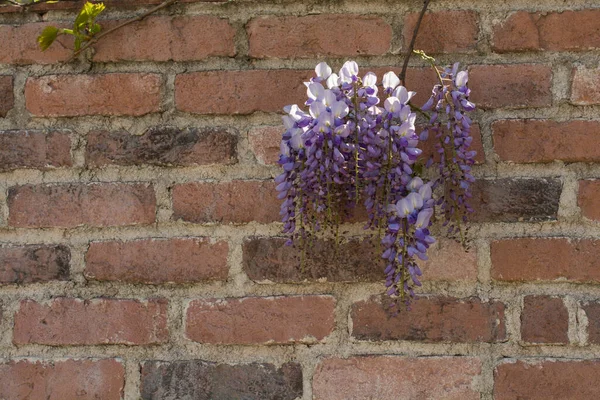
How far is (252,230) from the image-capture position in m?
1.35

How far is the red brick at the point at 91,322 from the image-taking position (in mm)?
1346

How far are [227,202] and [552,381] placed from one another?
635 mm

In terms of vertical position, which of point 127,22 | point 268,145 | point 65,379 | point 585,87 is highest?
point 127,22

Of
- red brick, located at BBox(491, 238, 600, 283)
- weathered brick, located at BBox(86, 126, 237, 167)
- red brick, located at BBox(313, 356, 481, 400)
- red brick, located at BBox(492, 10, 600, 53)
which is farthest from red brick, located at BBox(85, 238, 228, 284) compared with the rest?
red brick, located at BBox(492, 10, 600, 53)

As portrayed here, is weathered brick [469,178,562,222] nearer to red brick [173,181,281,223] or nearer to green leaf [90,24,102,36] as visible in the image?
red brick [173,181,281,223]

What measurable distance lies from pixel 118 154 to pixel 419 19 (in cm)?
58

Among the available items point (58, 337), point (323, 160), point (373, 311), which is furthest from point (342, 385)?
point (58, 337)

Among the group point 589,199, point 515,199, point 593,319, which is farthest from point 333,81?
point 593,319

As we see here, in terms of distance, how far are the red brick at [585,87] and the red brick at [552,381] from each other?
45cm

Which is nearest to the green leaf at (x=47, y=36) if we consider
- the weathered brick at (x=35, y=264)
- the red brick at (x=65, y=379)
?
the weathered brick at (x=35, y=264)

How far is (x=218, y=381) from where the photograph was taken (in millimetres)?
1332

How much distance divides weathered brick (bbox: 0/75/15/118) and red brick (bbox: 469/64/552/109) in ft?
2.73

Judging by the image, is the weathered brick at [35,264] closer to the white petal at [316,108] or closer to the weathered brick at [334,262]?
the weathered brick at [334,262]

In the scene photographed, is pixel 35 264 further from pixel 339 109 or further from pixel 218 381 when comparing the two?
pixel 339 109
